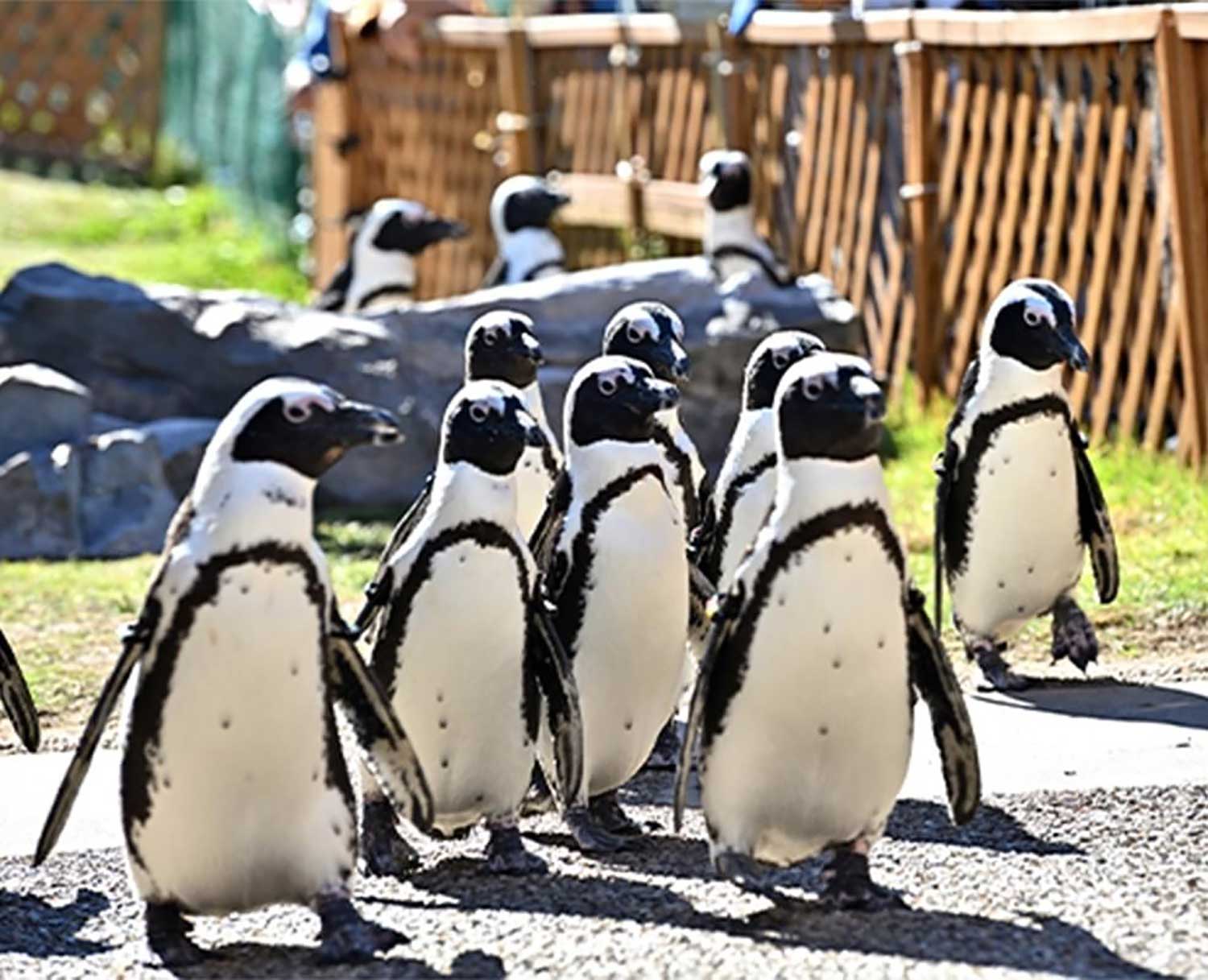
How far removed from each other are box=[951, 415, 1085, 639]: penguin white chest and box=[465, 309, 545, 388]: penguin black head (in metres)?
1.12

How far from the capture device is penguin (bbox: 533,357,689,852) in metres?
5.77

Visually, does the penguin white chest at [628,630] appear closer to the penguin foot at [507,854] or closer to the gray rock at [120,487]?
the penguin foot at [507,854]

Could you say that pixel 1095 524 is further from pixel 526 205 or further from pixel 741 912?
pixel 526 205

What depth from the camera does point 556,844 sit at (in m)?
5.88

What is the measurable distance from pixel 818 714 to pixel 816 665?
9 centimetres

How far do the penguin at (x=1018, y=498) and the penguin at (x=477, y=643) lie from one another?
154cm

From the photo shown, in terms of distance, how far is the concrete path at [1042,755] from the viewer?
6.04 metres

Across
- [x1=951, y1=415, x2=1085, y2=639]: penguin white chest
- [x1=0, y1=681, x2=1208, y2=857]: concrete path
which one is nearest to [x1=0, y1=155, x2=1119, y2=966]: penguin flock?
[x1=951, y1=415, x2=1085, y2=639]: penguin white chest

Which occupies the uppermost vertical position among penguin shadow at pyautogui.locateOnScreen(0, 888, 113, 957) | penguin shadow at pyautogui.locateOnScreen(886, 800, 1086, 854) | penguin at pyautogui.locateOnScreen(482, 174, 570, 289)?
penguin at pyautogui.locateOnScreen(482, 174, 570, 289)

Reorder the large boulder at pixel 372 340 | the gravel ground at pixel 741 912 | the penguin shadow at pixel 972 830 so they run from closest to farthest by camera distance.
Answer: the gravel ground at pixel 741 912 → the penguin shadow at pixel 972 830 → the large boulder at pixel 372 340

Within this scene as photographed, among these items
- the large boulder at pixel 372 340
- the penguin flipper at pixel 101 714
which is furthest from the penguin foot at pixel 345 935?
the large boulder at pixel 372 340

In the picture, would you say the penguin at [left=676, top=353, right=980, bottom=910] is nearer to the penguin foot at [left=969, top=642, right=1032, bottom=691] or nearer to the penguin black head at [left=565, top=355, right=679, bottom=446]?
the penguin black head at [left=565, top=355, right=679, bottom=446]

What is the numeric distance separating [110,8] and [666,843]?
2040cm


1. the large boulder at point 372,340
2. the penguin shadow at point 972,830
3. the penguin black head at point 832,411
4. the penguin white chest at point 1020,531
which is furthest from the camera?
the large boulder at point 372,340
